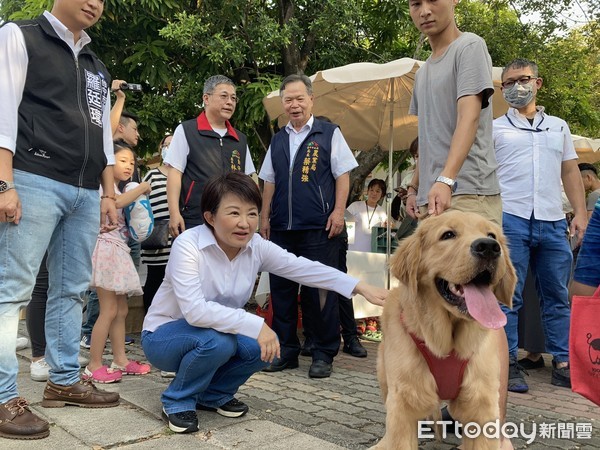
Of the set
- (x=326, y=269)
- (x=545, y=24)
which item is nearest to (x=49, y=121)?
(x=326, y=269)

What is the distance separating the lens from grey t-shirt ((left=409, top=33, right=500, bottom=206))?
9.03 ft

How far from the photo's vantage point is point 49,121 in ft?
9.66

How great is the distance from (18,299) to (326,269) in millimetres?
1708

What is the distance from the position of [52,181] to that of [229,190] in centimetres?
98

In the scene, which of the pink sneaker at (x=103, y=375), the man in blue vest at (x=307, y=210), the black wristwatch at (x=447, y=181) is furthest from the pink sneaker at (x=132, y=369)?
the black wristwatch at (x=447, y=181)

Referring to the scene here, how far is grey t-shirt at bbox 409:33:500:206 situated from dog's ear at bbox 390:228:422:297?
522mm

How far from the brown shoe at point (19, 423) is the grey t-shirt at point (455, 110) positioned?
7.91 feet

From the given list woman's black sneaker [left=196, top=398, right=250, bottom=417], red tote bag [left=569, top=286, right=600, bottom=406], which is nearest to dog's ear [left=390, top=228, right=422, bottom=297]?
red tote bag [left=569, top=286, right=600, bottom=406]

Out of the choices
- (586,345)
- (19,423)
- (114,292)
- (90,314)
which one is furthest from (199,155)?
(586,345)

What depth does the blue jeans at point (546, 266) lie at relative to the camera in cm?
421

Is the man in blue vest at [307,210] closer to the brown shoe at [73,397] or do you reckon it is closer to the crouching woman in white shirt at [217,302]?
the crouching woman in white shirt at [217,302]

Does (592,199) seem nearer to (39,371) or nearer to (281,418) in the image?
(281,418)

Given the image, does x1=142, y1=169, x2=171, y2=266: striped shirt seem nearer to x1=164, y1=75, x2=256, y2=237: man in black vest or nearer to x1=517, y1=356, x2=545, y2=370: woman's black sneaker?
x1=164, y1=75, x2=256, y2=237: man in black vest

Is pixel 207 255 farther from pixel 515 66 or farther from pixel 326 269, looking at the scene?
pixel 515 66
